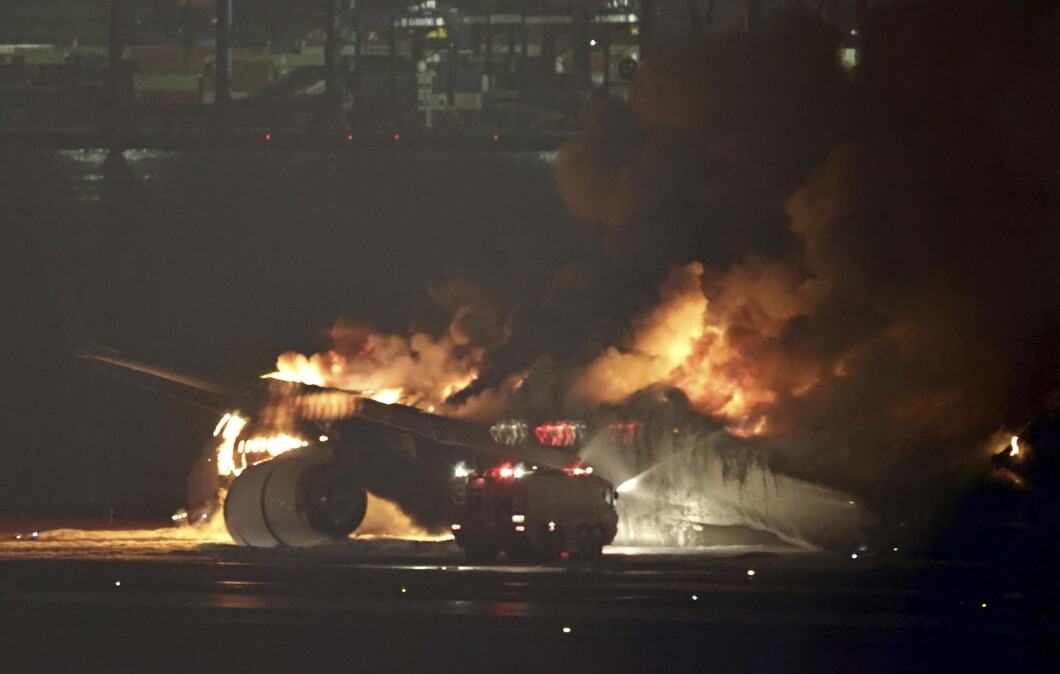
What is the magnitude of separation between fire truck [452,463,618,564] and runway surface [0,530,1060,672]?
69 cm

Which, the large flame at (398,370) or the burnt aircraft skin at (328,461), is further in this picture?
the large flame at (398,370)

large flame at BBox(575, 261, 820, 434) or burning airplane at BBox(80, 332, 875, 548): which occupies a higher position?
large flame at BBox(575, 261, 820, 434)

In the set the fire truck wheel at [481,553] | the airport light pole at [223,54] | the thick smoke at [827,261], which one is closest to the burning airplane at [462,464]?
the thick smoke at [827,261]

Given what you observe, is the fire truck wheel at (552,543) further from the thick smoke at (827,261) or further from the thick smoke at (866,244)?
the thick smoke at (866,244)

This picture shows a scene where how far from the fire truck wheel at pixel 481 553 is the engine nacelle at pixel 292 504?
441 cm

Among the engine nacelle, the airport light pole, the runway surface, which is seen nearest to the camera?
the runway surface

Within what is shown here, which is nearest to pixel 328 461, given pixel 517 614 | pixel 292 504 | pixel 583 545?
pixel 292 504

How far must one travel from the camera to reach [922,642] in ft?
56.0

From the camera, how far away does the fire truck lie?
88.0 ft

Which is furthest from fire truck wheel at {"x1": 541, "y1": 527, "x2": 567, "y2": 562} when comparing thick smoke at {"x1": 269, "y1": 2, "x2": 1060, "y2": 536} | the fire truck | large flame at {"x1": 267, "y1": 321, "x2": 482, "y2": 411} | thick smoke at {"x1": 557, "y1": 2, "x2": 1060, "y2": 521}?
large flame at {"x1": 267, "y1": 321, "x2": 482, "y2": 411}

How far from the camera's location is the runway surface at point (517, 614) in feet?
51.9

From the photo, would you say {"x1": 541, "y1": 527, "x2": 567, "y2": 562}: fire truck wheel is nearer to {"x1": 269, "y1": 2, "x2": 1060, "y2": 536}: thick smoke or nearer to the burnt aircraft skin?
the burnt aircraft skin

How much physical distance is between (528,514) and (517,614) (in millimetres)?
7483

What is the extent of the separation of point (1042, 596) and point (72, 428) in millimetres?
32150
